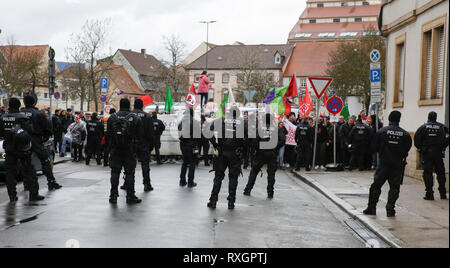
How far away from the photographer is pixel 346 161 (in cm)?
2220

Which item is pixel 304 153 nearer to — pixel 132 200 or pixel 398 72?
pixel 398 72

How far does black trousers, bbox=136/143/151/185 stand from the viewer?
13766mm

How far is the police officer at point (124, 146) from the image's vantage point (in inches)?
455

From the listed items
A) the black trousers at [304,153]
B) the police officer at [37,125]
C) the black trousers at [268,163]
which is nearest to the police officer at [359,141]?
the black trousers at [304,153]

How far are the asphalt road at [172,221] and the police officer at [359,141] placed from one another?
21.8 ft

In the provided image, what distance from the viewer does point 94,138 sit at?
22.2m

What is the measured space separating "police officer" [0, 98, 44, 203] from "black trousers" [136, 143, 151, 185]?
251cm

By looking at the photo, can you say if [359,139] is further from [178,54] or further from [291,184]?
[178,54]

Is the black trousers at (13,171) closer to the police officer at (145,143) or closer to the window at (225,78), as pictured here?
the police officer at (145,143)

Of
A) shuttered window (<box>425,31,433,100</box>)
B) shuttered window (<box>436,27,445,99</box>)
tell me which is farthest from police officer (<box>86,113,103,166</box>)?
shuttered window (<box>436,27,445,99</box>)

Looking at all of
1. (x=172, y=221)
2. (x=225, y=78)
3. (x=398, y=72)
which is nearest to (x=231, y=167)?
(x=172, y=221)

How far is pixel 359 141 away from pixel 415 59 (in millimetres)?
3350

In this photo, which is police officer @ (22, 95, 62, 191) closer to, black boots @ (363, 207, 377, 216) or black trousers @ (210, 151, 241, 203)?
black trousers @ (210, 151, 241, 203)

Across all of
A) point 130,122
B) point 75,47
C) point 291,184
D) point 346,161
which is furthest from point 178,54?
point 130,122
